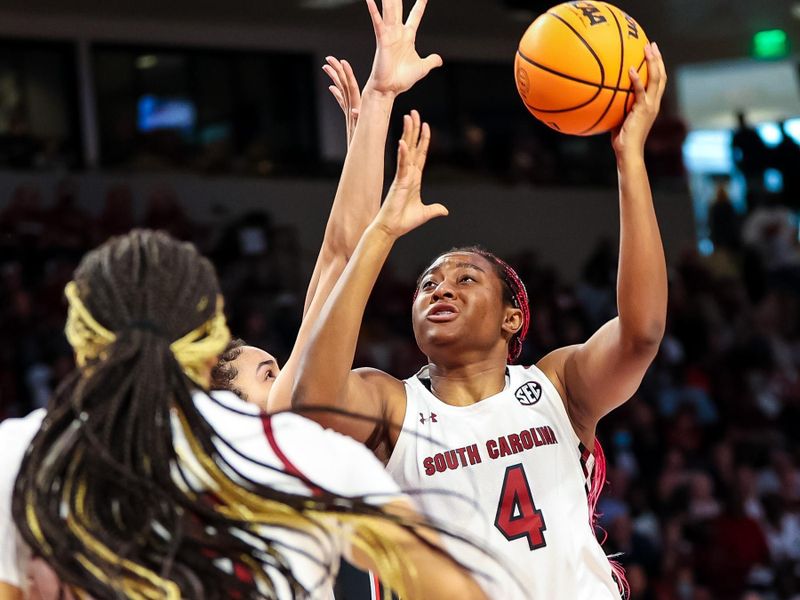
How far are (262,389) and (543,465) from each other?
0.72 m

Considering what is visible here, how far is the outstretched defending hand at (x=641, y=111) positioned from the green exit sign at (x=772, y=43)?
35.8ft

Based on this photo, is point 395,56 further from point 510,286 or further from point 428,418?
point 428,418

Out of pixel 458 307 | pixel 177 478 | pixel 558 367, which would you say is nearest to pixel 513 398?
pixel 558 367

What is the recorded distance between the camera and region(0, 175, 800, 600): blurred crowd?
347 inches

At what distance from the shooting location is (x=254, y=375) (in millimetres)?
3312

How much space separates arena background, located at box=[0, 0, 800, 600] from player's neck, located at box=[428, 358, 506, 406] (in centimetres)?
523

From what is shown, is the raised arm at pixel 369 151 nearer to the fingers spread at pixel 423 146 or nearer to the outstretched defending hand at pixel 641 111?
the fingers spread at pixel 423 146

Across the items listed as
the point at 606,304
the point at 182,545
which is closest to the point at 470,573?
the point at 182,545

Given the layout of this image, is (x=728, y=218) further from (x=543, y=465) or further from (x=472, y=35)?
(x=543, y=465)

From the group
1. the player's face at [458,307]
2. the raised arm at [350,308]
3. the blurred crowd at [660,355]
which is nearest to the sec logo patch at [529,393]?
the player's face at [458,307]

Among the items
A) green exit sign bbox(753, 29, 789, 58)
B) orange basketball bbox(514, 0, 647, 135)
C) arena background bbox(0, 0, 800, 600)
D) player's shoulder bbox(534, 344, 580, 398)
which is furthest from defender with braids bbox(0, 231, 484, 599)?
green exit sign bbox(753, 29, 789, 58)

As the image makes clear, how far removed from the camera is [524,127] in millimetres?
13461

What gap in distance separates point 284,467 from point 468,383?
1.54 m

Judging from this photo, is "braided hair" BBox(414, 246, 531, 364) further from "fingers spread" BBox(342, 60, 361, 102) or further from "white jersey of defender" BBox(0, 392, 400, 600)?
"white jersey of defender" BBox(0, 392, 400, 600)
